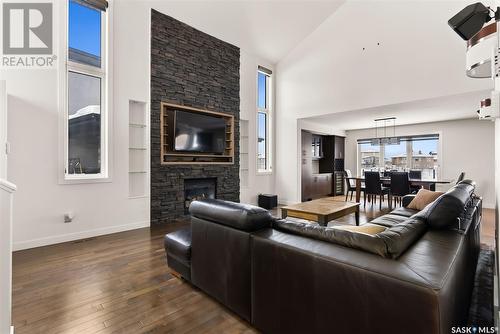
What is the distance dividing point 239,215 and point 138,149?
136 inches

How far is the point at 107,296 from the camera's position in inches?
81.7

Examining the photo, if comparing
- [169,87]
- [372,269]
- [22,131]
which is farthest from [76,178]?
[372,269]

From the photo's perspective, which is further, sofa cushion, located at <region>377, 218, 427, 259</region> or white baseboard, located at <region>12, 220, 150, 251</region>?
white baseboard, located at <region>12, 220, 150, 251</region>

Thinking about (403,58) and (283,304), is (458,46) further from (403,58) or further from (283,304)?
(283,304)

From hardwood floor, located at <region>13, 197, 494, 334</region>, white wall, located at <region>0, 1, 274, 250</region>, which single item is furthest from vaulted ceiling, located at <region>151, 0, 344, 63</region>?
hardwood floor, located at <region>13, 197, 494, 334</region>

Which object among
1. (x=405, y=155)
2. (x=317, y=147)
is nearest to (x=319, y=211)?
(x=317, y=147)

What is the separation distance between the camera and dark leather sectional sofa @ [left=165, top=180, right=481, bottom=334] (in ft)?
3.21

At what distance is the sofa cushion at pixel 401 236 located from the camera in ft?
3.86

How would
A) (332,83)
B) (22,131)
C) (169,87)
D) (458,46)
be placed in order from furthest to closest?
(332,83), (169,87), (458,46), (22,131)

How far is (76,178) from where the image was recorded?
3.65 m

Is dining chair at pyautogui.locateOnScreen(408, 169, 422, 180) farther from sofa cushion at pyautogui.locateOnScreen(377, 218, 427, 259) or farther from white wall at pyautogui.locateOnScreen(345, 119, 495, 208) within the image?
sofa cushion at pyautogui.locateOnScreen(377, 218, 427, 259)

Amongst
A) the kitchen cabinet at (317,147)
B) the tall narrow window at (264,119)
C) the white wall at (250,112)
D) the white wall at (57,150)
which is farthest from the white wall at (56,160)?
the kitchen cabinet at (317,147)

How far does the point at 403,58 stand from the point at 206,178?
4.56 meters

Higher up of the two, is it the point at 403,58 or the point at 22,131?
the point at 403,58
